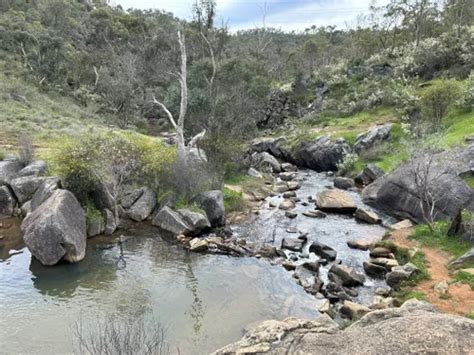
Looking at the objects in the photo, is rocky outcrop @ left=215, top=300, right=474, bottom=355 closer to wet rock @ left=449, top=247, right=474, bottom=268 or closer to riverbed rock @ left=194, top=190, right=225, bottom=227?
wet rock @ left=449, top=247, right=474, bottom=268

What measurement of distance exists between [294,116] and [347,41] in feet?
130

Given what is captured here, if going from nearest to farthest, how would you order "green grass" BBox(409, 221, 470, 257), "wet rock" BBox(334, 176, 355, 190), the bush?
"green grass" BBox(409, 221, 470, 257) → "wet rock" BBox(334, 176, 355, 190) → the bush

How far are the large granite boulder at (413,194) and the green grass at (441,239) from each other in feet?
4.36

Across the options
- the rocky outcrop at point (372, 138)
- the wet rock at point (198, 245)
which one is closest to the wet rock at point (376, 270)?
the wet rock at point (198, 245)

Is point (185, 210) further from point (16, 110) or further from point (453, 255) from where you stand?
point (16, 110)

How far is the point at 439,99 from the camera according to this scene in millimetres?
37000

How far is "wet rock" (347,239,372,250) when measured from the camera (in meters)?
22.1

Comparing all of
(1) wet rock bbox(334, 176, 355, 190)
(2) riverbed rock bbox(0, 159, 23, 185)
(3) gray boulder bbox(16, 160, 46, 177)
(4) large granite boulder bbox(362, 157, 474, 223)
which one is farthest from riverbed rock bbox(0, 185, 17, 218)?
(1) wet rock bbox(334, 176, 355, 190)

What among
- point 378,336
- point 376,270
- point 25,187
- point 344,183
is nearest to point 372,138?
point 344,183

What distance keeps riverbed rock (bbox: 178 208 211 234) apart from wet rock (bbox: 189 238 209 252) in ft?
4.49

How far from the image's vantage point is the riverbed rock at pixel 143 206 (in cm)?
2477

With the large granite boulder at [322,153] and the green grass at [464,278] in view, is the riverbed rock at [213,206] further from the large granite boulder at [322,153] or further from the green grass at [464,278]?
the large granite boulder at [322,153]

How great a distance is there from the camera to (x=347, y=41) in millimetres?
92750

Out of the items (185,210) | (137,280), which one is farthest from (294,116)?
(137,280)
